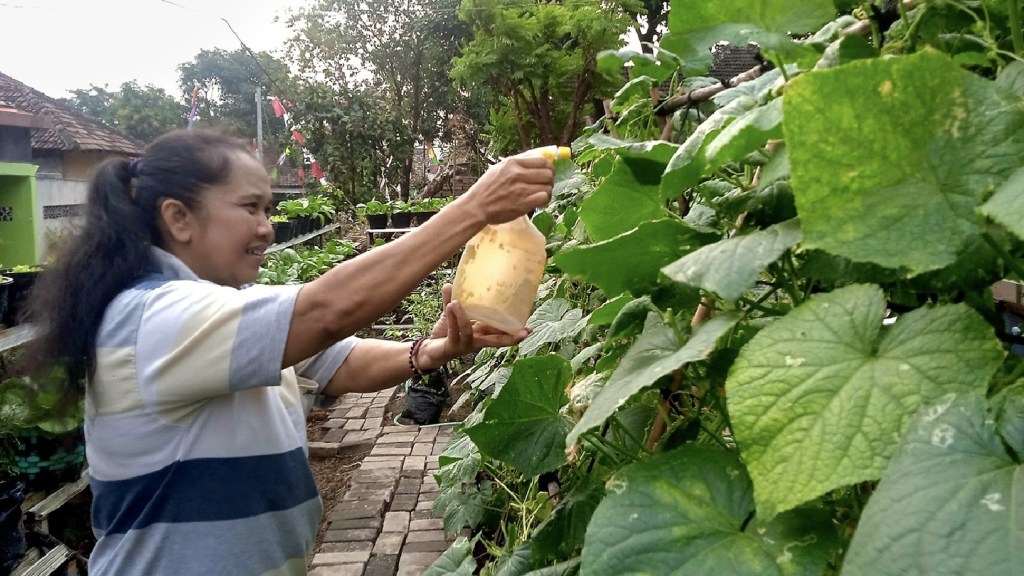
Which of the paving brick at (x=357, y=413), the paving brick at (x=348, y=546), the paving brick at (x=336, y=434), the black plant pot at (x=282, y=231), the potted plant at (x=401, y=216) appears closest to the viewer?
the paving brick at (x=348, y=546)

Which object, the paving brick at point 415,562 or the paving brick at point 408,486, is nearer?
the paving brick at point 415,562

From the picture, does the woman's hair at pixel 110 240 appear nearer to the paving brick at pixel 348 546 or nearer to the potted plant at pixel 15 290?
the paving brick at pixel 348 546

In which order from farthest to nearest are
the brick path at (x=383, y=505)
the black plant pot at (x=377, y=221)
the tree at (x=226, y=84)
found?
the tree at (x=226, y=84) → the black plant pot at (x=377, y=221) → the brick path at (x=383, y=505)

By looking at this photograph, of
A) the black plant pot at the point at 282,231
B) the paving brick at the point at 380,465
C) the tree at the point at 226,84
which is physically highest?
the tree at the point at 226,84

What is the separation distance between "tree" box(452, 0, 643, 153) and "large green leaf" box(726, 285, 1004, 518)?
5.14 metres

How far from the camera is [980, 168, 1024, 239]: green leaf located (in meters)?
0.37

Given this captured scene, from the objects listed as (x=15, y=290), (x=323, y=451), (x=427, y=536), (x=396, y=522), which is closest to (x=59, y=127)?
(x=15, y=290)

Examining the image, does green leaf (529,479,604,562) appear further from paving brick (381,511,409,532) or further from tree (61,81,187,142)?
tree (61,81,187,142)

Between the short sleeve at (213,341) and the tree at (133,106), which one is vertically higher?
the tree at (133,106)

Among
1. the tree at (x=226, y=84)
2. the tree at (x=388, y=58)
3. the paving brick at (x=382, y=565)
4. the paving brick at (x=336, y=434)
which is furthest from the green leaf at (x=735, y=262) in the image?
the tree at (x=226, y=84)

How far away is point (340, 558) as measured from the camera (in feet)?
9.77

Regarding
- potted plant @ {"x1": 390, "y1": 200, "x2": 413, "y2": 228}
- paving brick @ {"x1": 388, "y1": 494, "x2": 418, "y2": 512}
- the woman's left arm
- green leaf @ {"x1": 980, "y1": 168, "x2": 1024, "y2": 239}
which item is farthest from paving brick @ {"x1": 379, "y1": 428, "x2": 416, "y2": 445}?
potted plant @ {"x1": 390, "y1": 200, "x2": 413, "y2": 228}

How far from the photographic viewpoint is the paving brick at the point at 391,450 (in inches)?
161

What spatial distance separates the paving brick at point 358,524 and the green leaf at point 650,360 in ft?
9.15
